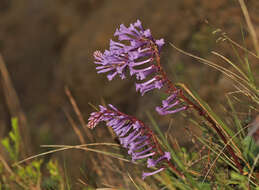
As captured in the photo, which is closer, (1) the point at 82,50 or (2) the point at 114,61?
(2) the point at 114,61

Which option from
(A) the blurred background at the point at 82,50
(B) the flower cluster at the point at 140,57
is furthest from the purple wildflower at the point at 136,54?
(A) the blurred background at the point at 82,50

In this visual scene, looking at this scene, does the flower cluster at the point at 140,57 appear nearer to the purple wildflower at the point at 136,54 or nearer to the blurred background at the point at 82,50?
the purple wildflower at the point at 136,54

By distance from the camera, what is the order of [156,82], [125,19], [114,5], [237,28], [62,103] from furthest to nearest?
[62,103], [114,5], [125,19], [237,28], [156,82]

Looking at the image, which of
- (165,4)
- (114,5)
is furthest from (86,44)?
(165,4)

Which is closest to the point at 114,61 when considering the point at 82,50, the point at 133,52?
the point at 133,52

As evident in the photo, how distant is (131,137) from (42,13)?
7.17 m

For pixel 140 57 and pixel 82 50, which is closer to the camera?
pixel 140 57

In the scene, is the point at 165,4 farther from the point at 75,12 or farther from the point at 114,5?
the point at 75,12

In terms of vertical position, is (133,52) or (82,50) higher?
(82,50)

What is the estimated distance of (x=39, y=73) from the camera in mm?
8055

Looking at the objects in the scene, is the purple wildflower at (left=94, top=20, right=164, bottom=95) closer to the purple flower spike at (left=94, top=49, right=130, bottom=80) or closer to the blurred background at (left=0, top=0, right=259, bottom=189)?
the purple flower spike at (left=94, top=49, right=130, bottom=80)

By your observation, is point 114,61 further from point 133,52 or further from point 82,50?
point 82,50

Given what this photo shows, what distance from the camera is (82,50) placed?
6754 mm

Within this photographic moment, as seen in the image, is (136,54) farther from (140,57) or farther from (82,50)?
(82,50)
